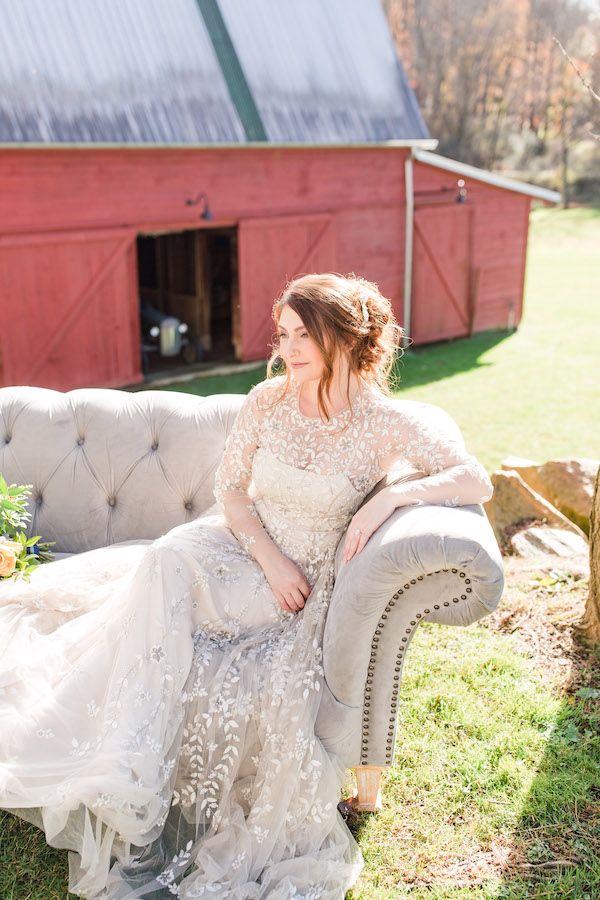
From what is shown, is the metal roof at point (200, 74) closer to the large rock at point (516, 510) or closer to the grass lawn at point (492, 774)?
the large rock at point (516, 510)

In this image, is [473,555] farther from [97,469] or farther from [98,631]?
[97,469]

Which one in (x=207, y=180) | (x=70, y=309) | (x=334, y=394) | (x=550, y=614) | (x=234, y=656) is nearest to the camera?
(x=234, y=656)

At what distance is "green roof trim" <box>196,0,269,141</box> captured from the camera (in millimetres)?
9898

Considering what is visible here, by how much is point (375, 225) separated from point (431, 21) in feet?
85.0

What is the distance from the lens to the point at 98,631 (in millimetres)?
2857

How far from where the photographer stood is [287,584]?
292 centimetres

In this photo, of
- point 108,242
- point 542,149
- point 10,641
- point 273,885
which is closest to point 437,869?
point 273,885

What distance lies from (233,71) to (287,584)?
28.0ft

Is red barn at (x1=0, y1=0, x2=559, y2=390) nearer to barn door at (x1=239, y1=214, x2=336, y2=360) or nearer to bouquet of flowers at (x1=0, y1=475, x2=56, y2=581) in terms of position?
barn door at (x1=239, y1=214, x2=336, y2=360)

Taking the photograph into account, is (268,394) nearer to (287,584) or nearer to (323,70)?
(287,584)

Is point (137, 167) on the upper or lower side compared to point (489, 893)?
upper

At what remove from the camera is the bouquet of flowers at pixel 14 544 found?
320 centimetres

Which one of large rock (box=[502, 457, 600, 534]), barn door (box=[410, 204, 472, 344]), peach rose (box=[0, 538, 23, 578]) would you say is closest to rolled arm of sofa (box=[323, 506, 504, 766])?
peach rose (box=[0, 538, 23, 578])

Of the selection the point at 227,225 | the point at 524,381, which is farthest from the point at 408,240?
the point at 227,225
